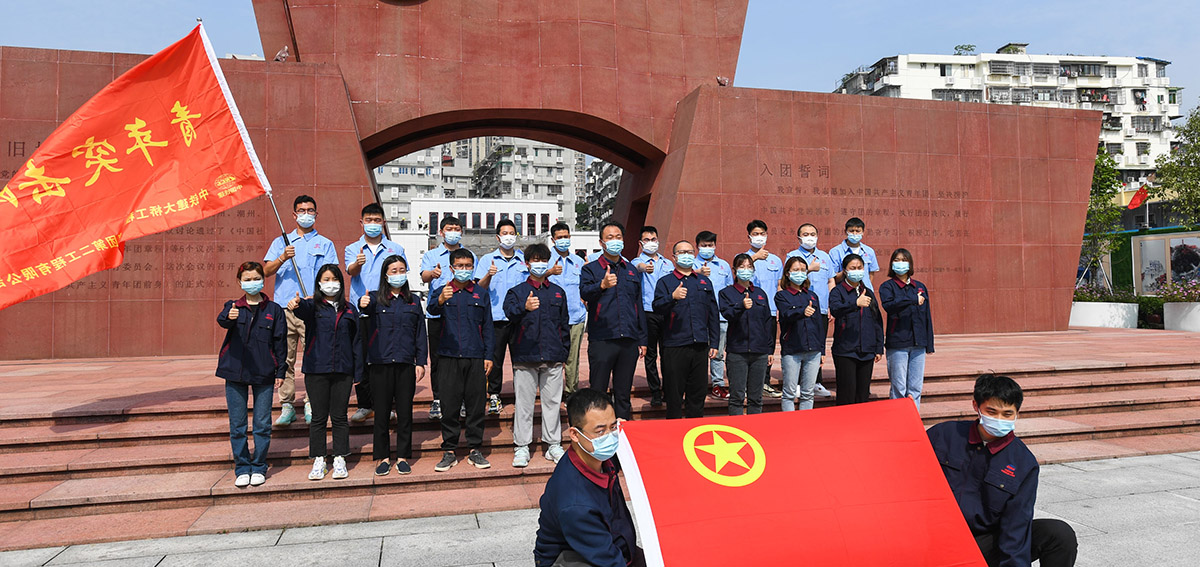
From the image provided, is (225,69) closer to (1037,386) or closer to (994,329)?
(1037,386)

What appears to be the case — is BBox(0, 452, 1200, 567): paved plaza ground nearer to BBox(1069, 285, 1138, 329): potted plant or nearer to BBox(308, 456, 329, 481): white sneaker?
BBox(308, 456, 329, 481): white sneaker

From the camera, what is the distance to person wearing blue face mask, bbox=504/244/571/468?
221 inches

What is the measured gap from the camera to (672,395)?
598 centimetres

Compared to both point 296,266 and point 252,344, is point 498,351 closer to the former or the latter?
point 296,266

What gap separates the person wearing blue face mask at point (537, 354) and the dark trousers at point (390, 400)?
33.1 inches

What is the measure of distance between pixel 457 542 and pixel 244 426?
6.49 ft

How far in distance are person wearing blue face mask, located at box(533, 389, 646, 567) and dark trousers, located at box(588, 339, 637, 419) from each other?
9.65 ft

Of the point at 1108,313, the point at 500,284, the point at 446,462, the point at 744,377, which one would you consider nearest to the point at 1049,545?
the point at 744,377

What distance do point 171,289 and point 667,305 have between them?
26.9ft

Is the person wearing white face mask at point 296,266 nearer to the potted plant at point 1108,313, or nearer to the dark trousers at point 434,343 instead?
the dark trousers at point 434,343

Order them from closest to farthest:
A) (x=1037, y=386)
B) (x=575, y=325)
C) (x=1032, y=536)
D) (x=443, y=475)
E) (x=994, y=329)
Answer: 1. (x=1032, y=536)
2. (x=443, y=475)
3. (x=575, y=325)
4. (x=1037, y=386)
5. (x=994, y=329)

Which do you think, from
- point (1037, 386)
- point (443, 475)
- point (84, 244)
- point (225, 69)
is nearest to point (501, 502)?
point (443, 475)

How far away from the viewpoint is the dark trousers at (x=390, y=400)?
5.36m

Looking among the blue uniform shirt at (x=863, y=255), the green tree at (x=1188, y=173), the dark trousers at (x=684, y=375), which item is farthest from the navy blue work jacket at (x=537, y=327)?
the green tree at (x=1188, y=173)
